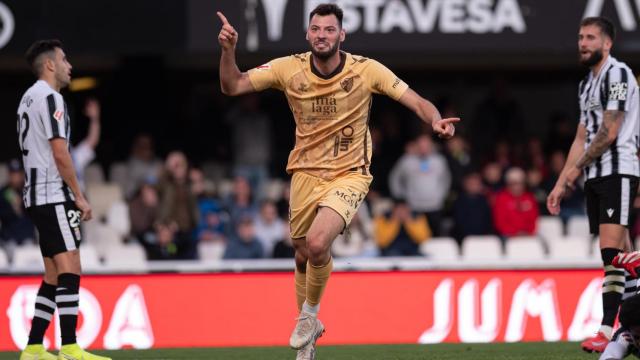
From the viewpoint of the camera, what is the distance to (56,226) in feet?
27.9

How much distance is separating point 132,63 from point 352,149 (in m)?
9.40

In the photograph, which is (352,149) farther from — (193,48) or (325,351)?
(193,48)

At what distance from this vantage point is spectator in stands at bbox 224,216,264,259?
14102 millimetres

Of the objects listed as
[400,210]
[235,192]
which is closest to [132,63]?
[235,192]

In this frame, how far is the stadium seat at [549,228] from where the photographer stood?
15.2 m

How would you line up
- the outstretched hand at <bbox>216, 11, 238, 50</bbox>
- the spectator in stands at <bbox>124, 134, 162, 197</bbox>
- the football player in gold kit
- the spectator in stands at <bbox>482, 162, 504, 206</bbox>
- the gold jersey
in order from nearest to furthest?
the outstretched hand at <bbox>216, 11, 238, 50</bbox>, the football player in gold kit, the gold jersey, the spectator in stands at <bbox>482, 162, 504, 206</bbox>, the spectator in stands at <bbox>124, 134, 162, 197</bbox>

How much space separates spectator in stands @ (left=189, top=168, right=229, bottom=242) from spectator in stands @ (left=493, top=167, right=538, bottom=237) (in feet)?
10.2

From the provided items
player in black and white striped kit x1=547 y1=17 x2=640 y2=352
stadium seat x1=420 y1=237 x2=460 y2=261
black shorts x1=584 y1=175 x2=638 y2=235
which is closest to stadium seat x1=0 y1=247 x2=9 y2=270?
stadium seat x1=420 y1=237 x2=460 y2=261

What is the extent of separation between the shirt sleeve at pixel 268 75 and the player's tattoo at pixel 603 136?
6.90 feet

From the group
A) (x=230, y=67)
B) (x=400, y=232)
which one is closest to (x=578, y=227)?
(x=400, y=232)

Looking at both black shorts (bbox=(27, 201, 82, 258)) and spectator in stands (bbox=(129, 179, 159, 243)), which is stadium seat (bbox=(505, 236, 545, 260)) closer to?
spectator in stands (bbox=(129, 179, 159, 243))

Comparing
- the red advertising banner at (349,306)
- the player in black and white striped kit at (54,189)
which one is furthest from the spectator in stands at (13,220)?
the player in black and white striped kit at (54,189)

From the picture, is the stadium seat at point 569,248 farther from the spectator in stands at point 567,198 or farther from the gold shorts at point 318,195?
the gold shorts at point 318,195

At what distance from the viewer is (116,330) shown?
468 inches
